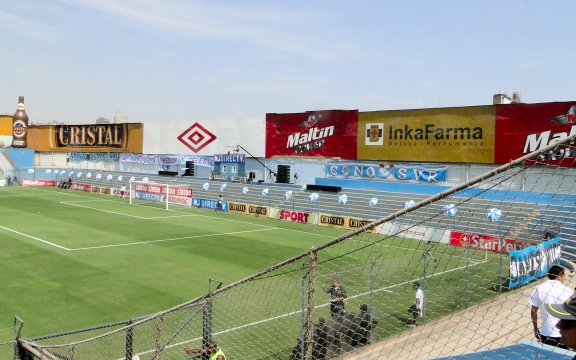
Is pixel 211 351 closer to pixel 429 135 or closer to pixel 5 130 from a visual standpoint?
pixel 429 135

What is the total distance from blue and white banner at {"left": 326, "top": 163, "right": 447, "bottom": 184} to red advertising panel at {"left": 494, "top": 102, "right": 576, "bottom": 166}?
4545mm

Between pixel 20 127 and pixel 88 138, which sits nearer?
pixel 88 138

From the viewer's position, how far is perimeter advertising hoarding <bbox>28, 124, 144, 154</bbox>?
64688 mm

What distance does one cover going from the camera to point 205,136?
56.3 metres

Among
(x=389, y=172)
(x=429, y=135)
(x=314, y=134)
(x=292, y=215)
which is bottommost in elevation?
(x=292, y=215)

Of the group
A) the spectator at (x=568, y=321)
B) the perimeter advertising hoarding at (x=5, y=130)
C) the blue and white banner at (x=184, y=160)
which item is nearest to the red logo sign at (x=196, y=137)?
the blue and white banner at (x=184, y=160)

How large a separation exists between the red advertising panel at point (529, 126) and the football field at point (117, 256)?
13.3 m

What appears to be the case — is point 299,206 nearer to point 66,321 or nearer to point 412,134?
point 412,134

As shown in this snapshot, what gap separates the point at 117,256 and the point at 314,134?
26.6m

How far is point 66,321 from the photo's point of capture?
1452cm

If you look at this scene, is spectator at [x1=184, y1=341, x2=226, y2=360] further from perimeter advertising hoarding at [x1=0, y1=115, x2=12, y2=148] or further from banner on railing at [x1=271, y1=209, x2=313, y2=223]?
perimeter advertising hoarding at [x1=0, y1=115, x2=12, y2=148]

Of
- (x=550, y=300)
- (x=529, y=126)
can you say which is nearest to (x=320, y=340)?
(x=550, y=300)

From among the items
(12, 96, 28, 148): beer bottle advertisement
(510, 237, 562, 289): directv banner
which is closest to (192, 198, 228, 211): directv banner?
(510, 237, 562, 289): directv banner

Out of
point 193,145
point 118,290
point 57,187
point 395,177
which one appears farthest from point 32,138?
point 118,290
